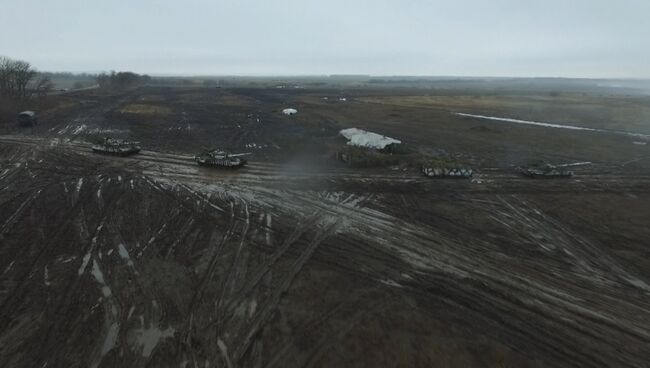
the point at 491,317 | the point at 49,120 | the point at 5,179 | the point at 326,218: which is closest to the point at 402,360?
the point at 491,317

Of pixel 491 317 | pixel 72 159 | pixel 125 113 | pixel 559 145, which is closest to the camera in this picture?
pixel 491 317

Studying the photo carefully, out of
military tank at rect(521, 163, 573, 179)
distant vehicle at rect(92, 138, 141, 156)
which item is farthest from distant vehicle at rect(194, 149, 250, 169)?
military tank at rect(521, 163, 573, 179)

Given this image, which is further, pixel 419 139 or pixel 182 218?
pixel 419 139

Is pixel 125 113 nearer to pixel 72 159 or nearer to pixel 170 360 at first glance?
pixel 72 159

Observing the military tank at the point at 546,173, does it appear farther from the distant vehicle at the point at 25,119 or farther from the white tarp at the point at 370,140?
the distant vehicle at the point at 25,119

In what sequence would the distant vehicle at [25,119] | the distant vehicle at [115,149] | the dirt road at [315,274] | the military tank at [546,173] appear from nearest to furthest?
1. the dirt road at [315,274]
2. the military tank at [546,173]
3. the distant vehicle at [115,149]
4. the distant vehicle at [25,119]

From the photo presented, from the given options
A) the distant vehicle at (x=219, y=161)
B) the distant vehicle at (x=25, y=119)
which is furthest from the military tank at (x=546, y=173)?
the distant vehicle at (x=25, y=119)

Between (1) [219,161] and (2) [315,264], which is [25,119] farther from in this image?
(2) [315,264]

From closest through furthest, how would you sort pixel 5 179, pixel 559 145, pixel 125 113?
pixel 5 179, pixel 559 145, pixel 125 113
